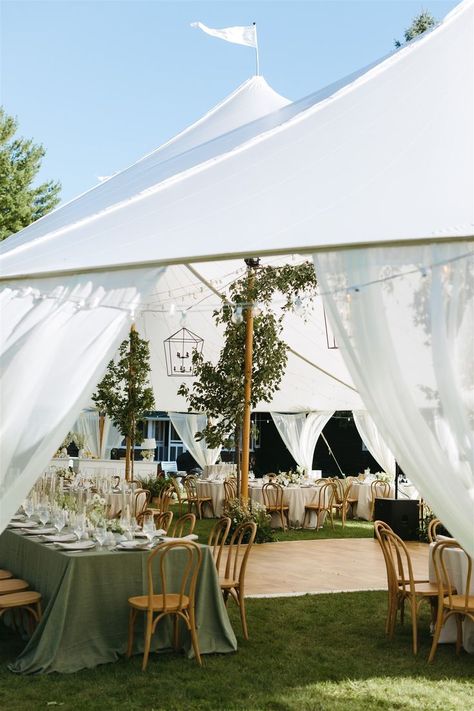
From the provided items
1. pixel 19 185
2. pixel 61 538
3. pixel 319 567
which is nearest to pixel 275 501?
pixel 319 567

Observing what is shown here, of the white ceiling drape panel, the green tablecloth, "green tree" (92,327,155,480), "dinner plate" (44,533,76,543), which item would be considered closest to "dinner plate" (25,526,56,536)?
"dinner plate" (44,533,76,543)

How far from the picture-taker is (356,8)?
10.7m

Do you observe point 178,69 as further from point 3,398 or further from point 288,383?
point 3,398

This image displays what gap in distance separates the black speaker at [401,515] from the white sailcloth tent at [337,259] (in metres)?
7.93

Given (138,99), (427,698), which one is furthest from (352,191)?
(138,99)

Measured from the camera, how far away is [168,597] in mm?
5559

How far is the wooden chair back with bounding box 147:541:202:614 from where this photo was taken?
5363mm

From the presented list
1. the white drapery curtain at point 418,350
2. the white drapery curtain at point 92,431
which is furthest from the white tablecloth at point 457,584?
the white drapery curtain at point 92,431

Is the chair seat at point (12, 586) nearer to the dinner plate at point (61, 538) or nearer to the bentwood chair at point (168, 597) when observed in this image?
the dinner plate at point (61, 538)

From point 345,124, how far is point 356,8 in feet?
21.7

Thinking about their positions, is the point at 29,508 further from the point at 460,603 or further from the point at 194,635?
the point at 460,603

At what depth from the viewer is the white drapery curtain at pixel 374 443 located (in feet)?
54.4

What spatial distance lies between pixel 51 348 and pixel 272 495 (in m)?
9.52

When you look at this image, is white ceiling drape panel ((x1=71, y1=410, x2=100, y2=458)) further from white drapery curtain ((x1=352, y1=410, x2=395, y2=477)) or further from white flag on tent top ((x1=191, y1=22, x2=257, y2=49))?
white flag on tent top ((x1=191, y1=22, x2=257, y2=49))
